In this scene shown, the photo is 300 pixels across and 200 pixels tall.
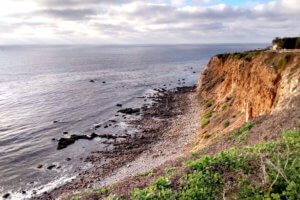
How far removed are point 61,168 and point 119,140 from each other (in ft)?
35.1

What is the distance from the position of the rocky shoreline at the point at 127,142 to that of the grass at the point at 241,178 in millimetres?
15879

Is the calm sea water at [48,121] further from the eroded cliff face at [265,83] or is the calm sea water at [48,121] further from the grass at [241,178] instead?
the eroded cliff face at [265,83]

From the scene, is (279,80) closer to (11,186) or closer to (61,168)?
(61,168)

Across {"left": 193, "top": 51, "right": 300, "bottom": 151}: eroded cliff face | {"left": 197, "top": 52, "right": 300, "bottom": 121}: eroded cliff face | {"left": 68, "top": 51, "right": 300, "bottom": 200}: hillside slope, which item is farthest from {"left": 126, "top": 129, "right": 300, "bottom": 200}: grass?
{"left": 197, "top": 52, "right": 300, "bottom": 121}: eroded cliff face

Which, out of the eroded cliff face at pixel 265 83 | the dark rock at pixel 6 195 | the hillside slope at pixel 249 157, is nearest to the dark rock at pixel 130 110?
the eroded cliff face at pixel 265 83

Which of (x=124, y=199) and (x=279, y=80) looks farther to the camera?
(x=279, y=80)

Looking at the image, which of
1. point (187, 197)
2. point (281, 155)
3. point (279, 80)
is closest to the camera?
point (187, 197)

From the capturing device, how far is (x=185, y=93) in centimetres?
6544

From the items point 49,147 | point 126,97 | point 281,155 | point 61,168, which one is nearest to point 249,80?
point 281,155

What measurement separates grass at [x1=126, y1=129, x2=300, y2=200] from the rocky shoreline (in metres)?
15.9

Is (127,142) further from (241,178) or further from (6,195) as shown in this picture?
(241,178)

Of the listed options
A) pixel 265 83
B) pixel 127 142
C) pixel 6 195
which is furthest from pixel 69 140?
pixel 265 83

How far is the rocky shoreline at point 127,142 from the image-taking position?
25650 millimetres

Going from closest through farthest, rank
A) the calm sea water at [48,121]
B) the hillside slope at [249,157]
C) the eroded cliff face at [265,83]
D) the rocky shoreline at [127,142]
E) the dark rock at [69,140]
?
1. the hillside slope at [249,157]
2. the eroded cliff face at [265,83]
3. the rocky shoreline at [127,142]
4. the calm sea water at [48,121]
5. the dark rock at [69,140]
